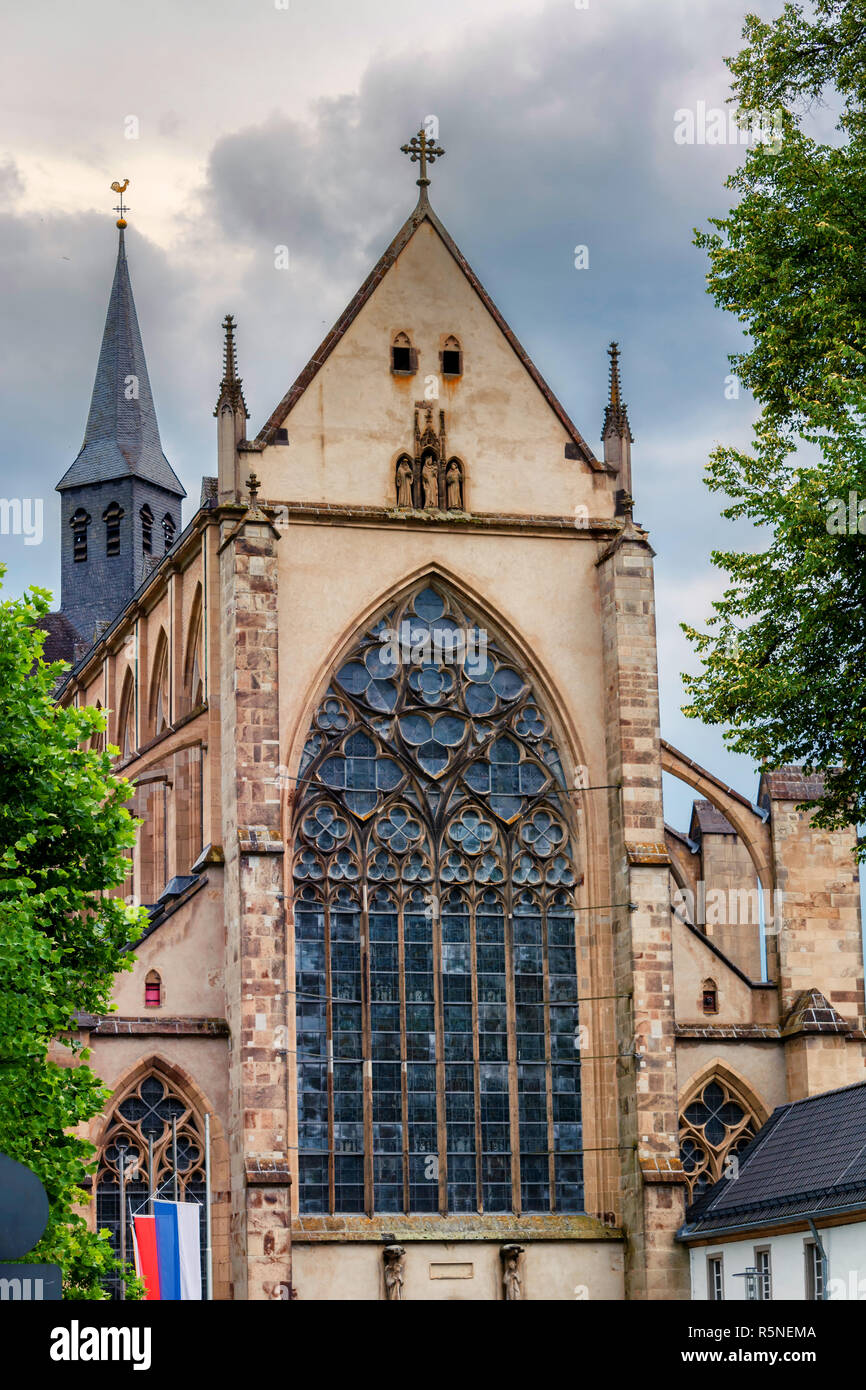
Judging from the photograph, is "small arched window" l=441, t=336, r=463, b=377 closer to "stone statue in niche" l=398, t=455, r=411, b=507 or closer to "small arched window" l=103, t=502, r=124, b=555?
"stone statue in niche" l=398, t=455, r=411, b=507

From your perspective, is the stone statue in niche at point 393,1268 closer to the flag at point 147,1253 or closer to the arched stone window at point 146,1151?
the arched stone window at point 146,1151

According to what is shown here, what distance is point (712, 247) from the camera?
80.6 ft

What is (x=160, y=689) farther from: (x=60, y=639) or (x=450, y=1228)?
(x=60, y=639)

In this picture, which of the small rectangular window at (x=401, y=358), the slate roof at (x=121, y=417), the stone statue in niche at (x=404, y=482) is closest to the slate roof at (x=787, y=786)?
the stone statue in niche at (x=404, y=482)

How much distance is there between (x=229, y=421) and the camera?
101 feet

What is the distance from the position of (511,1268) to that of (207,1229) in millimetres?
4250

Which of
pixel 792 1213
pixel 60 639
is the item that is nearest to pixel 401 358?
pixel 792 1213

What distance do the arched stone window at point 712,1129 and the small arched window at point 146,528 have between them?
30.6 metres

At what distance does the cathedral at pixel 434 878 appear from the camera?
28.4 m

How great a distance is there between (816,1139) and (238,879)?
8487 mm

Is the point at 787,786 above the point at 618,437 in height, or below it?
below
